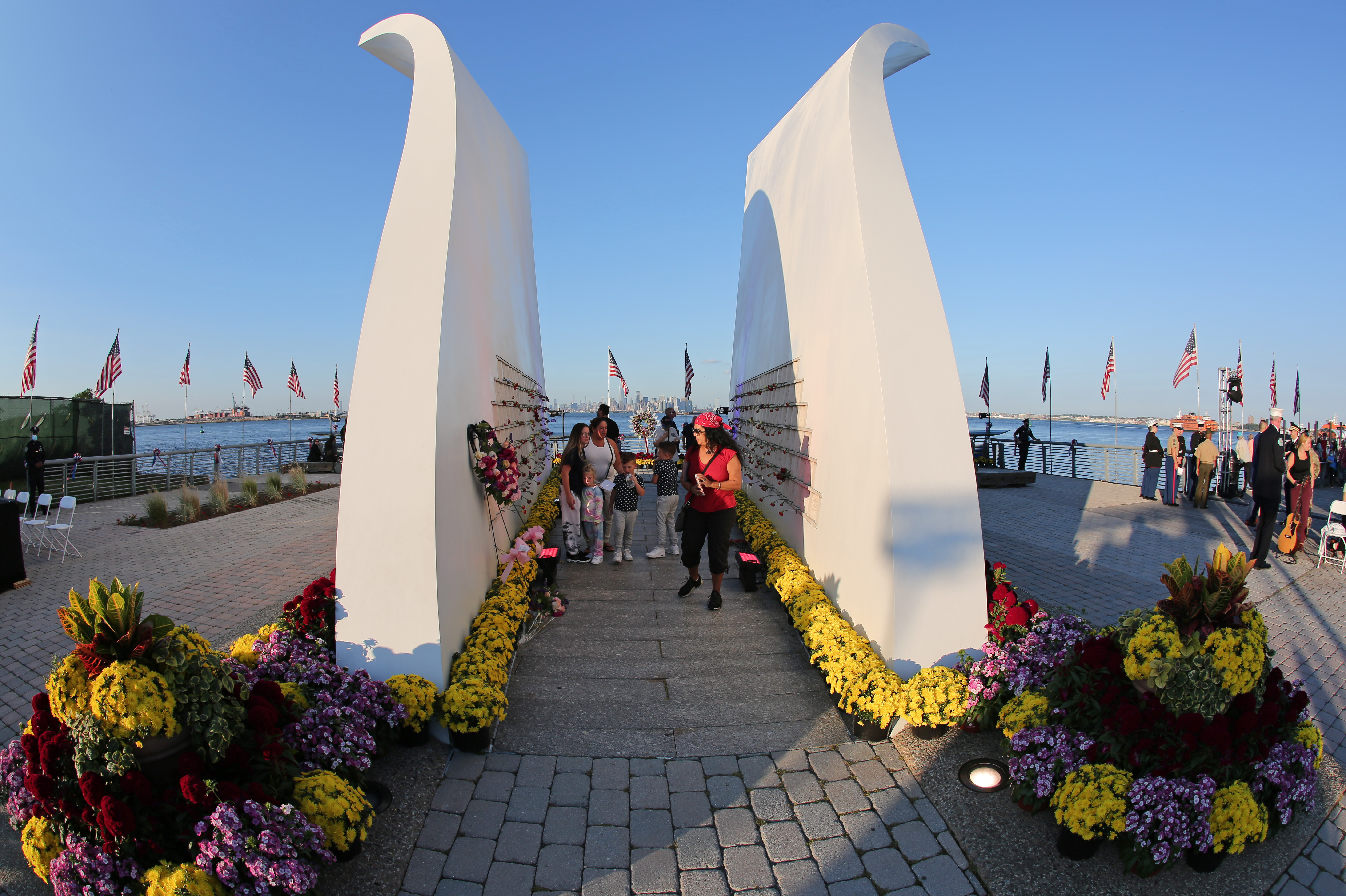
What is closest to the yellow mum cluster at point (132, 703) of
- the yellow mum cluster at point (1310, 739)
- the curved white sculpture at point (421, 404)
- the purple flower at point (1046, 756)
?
the curved white sculpture at point (421, 404)

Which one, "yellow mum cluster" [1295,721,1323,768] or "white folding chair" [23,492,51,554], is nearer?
"yellow mum cluster" [1295,721,1323,768]

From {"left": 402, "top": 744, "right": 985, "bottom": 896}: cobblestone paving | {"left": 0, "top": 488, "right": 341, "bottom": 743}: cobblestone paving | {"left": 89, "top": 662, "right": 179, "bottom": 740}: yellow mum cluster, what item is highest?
{"left": 89, "top": 662, "right": 179, "bottom": 740}: yellow mum cluster

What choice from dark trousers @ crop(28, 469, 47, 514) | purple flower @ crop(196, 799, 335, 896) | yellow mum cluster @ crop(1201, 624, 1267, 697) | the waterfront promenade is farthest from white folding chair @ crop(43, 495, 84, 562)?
yellow mum cluster @ crop(1201, 624, 1267, 697)

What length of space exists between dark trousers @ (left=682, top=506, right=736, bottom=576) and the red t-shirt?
48mm

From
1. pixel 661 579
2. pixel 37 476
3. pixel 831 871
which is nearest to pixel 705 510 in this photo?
pixel 661 579

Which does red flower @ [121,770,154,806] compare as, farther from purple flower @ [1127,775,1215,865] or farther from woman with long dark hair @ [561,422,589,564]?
woman with long dark hair @ [561,422,589,564]

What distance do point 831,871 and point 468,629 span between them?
3034 millimetres

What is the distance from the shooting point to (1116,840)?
3.03 m

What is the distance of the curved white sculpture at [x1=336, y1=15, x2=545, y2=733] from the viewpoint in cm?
407

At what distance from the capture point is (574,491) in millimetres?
8055

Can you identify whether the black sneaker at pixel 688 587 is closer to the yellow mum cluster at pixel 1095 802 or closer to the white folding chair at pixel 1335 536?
Answer: the yellow mum cluster at pixel 1095 802

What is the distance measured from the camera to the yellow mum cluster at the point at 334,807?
2.79m

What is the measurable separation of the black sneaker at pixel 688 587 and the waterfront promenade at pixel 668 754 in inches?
4.4

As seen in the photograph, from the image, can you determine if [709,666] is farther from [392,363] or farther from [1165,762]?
[392,363]
